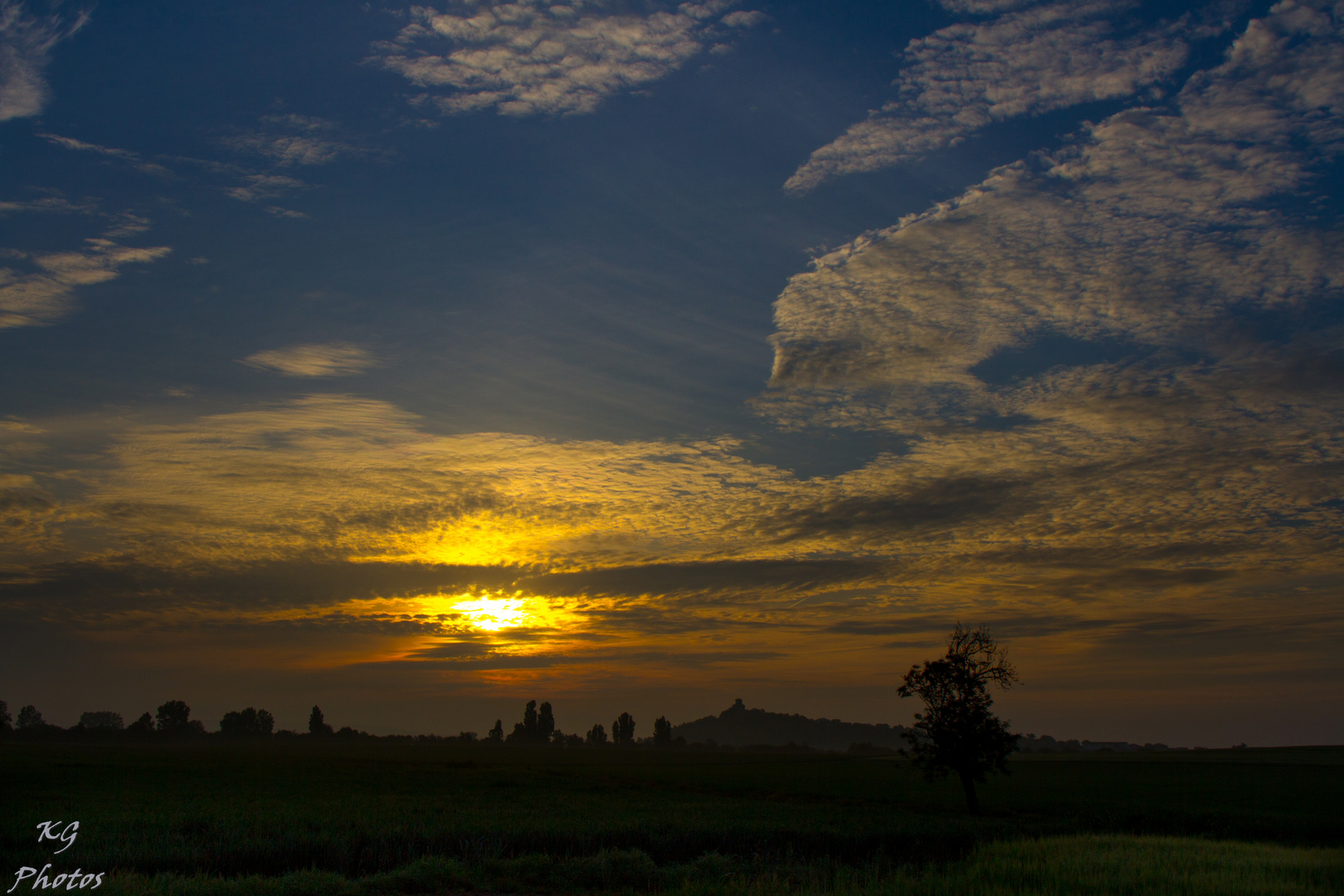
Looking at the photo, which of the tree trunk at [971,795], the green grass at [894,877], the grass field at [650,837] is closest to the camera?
the green grass at [894,877]

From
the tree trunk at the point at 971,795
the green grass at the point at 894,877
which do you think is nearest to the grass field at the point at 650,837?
the green grass at the point at 894,877

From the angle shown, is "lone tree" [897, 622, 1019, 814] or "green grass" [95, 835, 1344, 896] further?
"lone tree" [897, 622, 1019, 814]

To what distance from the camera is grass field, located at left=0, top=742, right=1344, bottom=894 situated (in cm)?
2042

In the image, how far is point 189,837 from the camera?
1097 inches

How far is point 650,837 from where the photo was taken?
31.8 meters

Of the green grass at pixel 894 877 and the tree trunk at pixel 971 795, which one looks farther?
the tree trunk at pixel 971 795

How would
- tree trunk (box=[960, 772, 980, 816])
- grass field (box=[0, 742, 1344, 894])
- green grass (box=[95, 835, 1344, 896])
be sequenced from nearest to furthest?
1. green grass (box=[95, 835, 1344, 896])
2. grass field (box=[0, 742, 1344, 894])
3. tree trunk (box=[960, 772, 980, 816])

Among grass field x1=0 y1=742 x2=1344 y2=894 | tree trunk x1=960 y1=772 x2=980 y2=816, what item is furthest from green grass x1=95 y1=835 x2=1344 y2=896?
tree trunk x1=960 y1=772 x2=980 y2=816

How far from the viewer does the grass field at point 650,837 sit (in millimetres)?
20422

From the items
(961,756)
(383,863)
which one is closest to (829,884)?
(383,863)

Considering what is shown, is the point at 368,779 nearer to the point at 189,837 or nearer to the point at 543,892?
the point at 189,837

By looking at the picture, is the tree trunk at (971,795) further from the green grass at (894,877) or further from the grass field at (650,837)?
the green grass at (894,877)

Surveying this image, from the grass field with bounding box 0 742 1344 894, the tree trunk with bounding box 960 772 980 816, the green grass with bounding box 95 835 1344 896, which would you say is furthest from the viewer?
the tree trunk with bounding box 960 772 980 816

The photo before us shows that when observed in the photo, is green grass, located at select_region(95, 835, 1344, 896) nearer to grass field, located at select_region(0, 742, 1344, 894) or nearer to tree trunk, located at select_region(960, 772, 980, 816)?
grass field, located at select_region(0, 742, 1344, 894)
